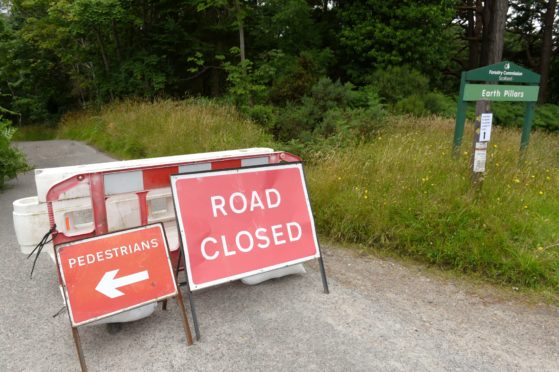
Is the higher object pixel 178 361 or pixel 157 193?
pixel 157 193

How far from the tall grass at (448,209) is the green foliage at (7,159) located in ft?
19.3

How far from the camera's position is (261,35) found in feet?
51.8

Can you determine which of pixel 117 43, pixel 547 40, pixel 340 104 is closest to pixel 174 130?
pixel 340 104

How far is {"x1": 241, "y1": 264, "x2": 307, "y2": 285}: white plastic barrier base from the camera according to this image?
3713mm

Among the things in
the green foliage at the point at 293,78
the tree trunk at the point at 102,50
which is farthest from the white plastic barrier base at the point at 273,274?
the tree trunk at the point at 102,50

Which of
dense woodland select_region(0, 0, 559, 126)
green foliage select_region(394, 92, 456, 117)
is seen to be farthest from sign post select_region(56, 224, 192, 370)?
green foliage select_region(394, 92, 456, 117)

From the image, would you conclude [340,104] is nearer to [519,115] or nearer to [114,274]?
[519,115]

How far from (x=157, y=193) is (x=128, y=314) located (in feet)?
3.93

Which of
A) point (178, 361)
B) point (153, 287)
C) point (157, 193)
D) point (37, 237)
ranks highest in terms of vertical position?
point (157, 193)

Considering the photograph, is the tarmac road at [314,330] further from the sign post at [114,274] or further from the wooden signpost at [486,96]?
the wooden signpost at [486,96]

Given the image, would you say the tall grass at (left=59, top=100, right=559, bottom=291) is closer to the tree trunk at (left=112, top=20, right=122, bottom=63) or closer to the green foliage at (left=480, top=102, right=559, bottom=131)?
the green foliage at (left=480, top=102, right=559, bottom=131)

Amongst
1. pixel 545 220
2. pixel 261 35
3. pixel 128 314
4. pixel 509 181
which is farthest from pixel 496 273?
pixel 261 35

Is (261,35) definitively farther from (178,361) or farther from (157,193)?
(178,361)

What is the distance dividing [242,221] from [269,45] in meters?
14.1
